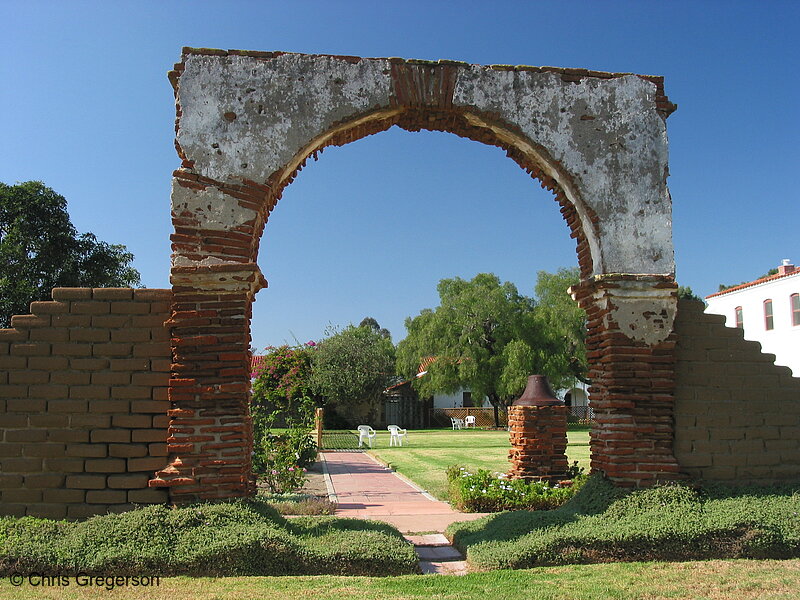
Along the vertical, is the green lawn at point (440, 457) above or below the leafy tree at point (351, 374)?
below

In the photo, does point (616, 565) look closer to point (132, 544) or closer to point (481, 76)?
point (132, 544)

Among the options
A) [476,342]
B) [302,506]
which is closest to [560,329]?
[476,342]

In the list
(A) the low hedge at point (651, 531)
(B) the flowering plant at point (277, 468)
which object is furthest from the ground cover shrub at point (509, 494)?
(B) the flowering plant at point (277, 468)

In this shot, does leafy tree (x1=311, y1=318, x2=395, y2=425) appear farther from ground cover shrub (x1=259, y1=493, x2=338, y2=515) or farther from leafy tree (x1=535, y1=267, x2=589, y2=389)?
ground cover shrub (x1=259, y1=493, x2=338, y2=515)

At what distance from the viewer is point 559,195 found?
668cm

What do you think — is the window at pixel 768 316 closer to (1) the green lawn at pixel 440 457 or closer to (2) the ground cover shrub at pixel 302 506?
(1) the green lawn at pixel 440 457

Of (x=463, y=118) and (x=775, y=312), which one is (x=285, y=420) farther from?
(x=775, y=312)

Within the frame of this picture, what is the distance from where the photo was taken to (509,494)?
27.2 feet

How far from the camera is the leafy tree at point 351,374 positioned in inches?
1220

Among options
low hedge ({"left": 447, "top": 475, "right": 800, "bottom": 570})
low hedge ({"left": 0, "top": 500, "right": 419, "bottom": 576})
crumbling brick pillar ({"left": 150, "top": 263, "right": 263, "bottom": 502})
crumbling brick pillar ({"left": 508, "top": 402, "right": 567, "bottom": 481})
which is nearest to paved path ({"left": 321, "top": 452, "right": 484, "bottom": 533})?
crumbling brick pillar ({"left": 508, "top": 402, "right": 567, "bottom": 481})

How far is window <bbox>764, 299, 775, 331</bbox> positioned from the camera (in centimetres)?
2631

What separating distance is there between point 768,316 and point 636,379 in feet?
79.5

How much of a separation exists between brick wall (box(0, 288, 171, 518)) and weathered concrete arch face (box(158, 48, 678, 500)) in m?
0.21

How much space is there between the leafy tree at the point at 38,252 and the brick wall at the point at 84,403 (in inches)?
585
